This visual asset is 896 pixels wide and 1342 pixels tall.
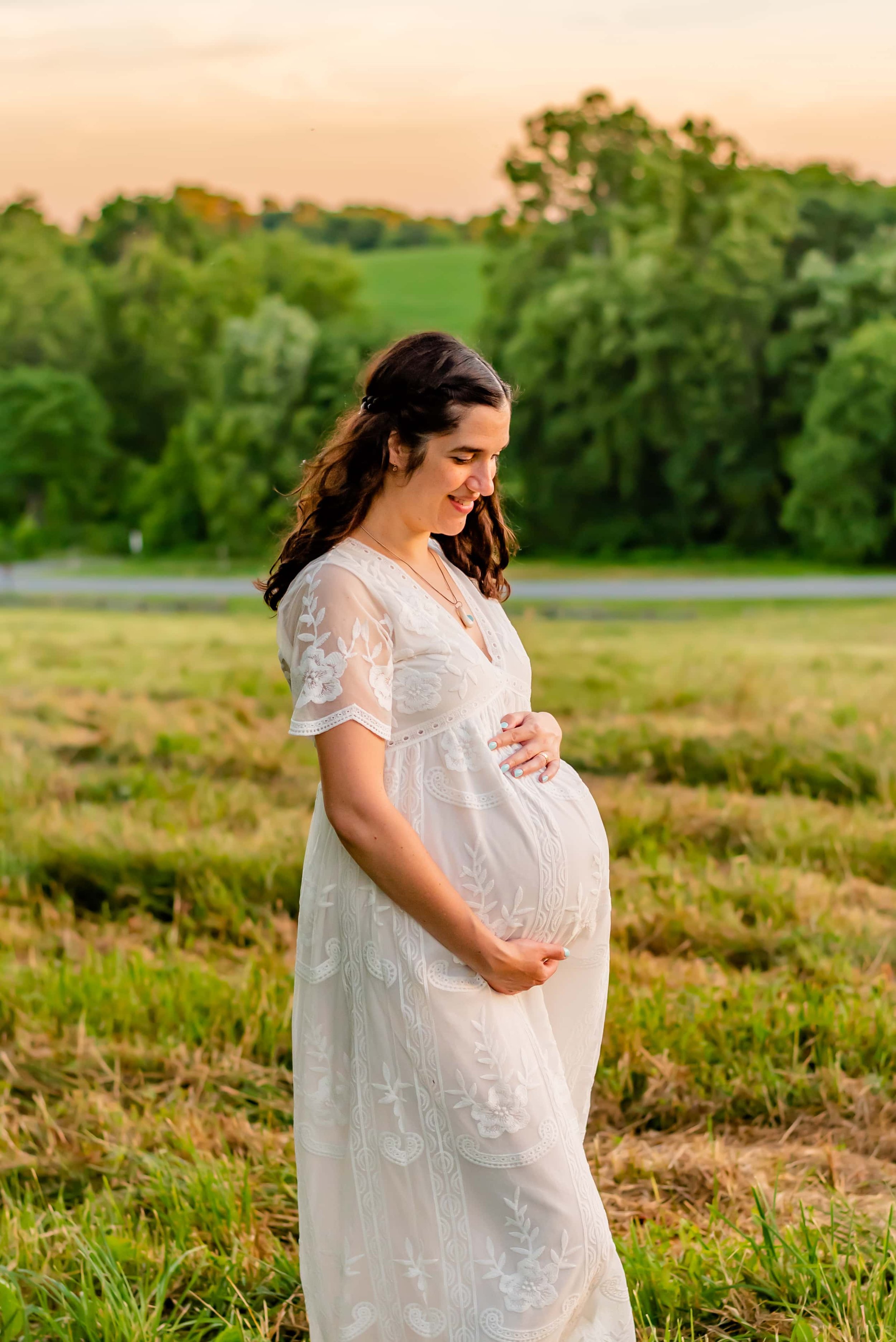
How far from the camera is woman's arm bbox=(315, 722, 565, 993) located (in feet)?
7.19

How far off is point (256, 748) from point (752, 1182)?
5365mm

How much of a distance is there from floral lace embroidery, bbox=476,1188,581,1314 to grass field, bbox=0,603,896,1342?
68cm

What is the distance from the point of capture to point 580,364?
3631cm

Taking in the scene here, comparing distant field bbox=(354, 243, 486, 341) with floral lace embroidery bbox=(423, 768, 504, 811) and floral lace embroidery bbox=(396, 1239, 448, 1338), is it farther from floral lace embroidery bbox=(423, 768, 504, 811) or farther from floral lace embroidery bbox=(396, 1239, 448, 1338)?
floral lace embroidery bbox=(396, 1239, 448, 1338)

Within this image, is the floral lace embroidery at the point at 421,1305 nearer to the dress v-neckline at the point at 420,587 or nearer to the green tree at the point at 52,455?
the dress v-neckline at the point at 420,587

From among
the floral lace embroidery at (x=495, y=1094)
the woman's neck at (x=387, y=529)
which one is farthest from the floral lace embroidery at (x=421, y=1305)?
the woman's neck at (x=387, y=529)

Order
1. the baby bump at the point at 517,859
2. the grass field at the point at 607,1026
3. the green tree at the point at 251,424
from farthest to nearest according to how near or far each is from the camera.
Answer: the green tree at the point at 251,424, the grass field at the point at 607,1026, the baby bump at the point at 517,859

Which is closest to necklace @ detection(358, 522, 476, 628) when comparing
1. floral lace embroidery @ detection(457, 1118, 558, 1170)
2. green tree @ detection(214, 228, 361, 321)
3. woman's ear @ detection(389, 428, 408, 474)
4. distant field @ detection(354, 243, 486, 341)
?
woman's ear @ detection(389, 428, 408, 474)

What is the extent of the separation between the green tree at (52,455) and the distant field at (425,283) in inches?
508

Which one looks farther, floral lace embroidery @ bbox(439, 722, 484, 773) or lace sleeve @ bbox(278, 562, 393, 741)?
floral lace embroidery @ bbox(439, 722, 484, 773)

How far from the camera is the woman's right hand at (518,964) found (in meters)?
2.21

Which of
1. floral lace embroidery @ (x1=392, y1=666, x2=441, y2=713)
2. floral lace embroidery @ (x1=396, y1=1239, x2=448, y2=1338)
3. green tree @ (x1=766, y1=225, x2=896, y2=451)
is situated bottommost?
floral lace embroidery @ (x1=396, y1=1239, x2=448, y2=1338)

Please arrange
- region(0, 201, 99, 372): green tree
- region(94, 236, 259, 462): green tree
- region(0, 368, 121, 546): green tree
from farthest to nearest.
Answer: region(0, 201, 99, 372): green tree, region(94, 236, 259, 462): green tree, region(0, 368, 121, 546): green tree

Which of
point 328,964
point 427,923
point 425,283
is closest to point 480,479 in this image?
point 427,923
